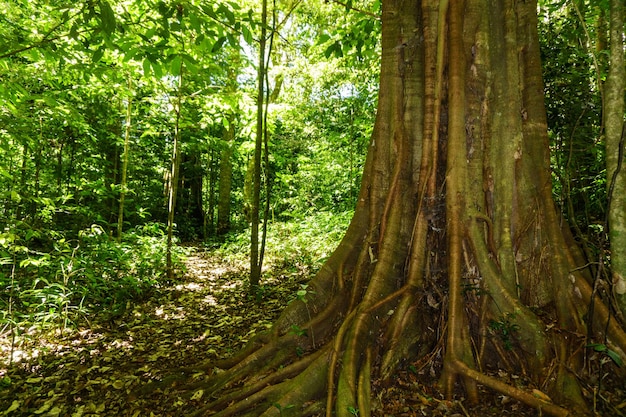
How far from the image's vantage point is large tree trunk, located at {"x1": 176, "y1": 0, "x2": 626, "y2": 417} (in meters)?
2.55

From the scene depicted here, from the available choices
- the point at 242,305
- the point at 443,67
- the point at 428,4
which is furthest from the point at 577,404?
the point at 242,305

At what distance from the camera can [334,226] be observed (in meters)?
8.90

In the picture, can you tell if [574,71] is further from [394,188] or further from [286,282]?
[286,282]

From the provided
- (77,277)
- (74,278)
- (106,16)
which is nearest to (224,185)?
(77,277)

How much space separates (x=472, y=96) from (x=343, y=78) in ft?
20.2

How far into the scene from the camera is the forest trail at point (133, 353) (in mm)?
3178

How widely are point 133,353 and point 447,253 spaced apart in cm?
371

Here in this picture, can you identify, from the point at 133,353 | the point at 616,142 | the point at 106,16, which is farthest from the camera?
the point at 133,353

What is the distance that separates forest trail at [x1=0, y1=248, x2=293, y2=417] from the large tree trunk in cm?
87

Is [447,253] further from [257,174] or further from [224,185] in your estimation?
[224,185]

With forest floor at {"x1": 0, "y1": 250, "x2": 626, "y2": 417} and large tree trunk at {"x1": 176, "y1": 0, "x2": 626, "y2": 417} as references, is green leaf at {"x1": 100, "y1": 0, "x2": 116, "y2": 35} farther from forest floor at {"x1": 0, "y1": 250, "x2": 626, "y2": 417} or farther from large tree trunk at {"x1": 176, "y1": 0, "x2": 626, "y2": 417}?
forest floor at {"x1": 0, "y1": 250, "x2": 626, "y2": 417}

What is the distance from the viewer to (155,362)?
3.87 metres

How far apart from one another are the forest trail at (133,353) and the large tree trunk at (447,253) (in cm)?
87

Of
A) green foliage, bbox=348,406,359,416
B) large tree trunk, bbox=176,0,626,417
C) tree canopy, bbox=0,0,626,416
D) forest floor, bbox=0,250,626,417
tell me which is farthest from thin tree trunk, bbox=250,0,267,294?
green foliage, bbox=348,406,359,416
